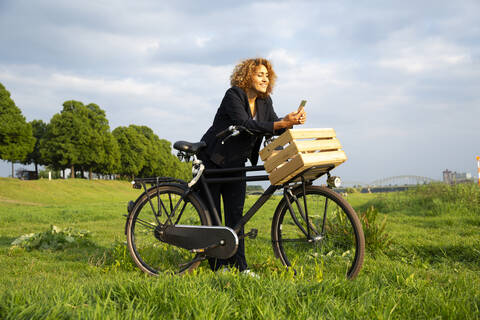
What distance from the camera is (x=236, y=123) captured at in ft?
12.9

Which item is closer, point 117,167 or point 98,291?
point 98,291

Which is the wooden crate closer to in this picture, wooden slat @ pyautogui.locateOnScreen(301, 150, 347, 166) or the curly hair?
wooden slat @ pyautogui.locateOnScreen(301, 150, 347, 166)

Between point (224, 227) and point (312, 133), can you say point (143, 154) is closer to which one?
point (224, 227)

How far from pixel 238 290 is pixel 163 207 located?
1.92m

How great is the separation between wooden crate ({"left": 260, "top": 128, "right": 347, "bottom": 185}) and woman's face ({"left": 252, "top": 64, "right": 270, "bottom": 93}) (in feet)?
2.85

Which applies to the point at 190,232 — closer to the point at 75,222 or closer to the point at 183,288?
the point at 183,288

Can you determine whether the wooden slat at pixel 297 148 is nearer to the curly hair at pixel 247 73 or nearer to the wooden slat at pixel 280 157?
the wooden slat at pixel 280 157

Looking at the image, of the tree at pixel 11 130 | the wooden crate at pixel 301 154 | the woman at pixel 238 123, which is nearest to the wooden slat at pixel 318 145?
the wooden crate at pixel 301 154

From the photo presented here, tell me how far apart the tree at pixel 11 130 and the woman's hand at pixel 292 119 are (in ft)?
121

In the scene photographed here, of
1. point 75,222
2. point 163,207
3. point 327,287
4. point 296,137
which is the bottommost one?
point 75,222

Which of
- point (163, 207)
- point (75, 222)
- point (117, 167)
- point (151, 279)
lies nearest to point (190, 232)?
point (163, 207)

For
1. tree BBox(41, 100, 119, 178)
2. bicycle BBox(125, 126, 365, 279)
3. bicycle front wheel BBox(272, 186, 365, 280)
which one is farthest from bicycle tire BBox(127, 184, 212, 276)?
tree BBox(41, 100, 119, 178)

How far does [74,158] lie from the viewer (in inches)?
1687

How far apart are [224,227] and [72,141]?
1739 inches
